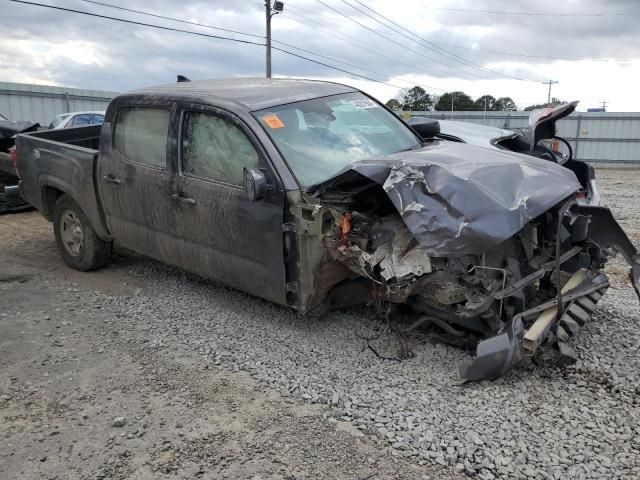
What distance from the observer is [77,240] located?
6211 mm

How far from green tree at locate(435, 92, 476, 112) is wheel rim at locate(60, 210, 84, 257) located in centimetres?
4602

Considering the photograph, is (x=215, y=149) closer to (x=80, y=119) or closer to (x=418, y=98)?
(x=80, y=119)

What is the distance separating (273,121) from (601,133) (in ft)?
65.5

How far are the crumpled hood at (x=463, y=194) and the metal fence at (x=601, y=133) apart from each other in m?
18.3

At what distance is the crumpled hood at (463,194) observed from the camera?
327cm

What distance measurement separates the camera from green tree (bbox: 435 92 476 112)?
49500mm

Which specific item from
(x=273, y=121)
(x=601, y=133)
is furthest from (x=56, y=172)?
(x=601, y=133)

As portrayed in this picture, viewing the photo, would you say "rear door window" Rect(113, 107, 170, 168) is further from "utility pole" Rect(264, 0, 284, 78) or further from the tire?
"utility pole" Rect(264, 0, 284, 78)

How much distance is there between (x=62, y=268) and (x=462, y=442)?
5.09m

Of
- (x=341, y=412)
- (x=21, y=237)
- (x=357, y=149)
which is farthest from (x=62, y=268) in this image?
(x=341, y=412)

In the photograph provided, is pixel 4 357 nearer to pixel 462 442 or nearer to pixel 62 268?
pixel 62 268

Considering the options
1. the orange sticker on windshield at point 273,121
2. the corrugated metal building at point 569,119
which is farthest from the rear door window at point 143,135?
the corrugated metal building at point 569,119

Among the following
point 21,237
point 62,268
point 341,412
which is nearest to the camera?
point 341,412

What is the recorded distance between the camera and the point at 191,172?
15.0 ft
